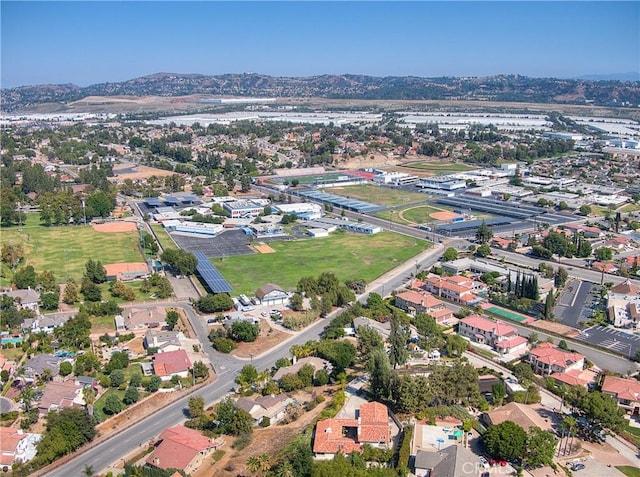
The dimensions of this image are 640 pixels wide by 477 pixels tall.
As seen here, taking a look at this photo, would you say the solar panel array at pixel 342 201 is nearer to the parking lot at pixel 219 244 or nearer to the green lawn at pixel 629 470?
the parking lot at pixel 219 244

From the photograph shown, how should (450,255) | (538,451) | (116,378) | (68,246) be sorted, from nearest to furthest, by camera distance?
(538,451) → (116,378) → (450,255) → (68,246)

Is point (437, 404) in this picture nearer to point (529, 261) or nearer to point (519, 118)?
point (529, 261)

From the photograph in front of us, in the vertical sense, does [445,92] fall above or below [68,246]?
above

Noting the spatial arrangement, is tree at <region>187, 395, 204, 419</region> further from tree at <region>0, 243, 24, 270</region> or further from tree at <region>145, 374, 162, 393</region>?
tree at <region>0, 243, 24, 270</region>

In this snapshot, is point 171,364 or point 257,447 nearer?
point 257,447

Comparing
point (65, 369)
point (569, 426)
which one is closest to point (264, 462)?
point (569, 426)

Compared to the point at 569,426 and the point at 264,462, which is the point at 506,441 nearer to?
the point at 569,426

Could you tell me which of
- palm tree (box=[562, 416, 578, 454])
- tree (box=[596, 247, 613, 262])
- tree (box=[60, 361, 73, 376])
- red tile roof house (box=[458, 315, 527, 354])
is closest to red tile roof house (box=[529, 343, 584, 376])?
red tile roof house (box=[458, 315, 527, 354])

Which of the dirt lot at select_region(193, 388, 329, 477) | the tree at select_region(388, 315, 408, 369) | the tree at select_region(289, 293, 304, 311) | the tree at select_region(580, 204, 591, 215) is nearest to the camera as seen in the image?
the dirt lot at select_region(193, 388, 329, 477)
